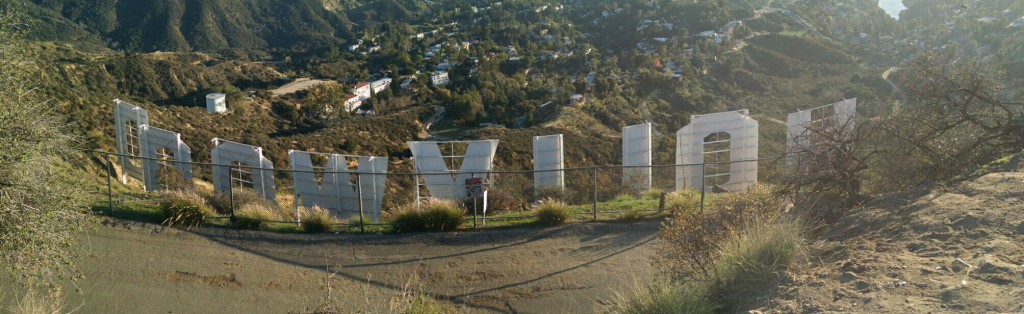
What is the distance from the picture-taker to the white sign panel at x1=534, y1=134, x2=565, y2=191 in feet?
52.5

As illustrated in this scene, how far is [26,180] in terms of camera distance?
7719 mm

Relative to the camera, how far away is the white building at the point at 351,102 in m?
48.4

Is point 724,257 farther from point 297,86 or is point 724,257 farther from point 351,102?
point 297,86

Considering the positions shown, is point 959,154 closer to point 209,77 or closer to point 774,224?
point 774,224

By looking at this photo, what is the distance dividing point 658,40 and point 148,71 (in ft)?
121

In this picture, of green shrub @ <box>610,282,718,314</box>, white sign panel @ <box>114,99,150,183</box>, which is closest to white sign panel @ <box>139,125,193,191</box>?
white sign panel @ <box>114,99,150,183</box>

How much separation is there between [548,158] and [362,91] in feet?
124

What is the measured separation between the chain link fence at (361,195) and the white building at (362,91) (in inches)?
1299

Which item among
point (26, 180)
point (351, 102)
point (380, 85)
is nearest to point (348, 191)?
point (26, 180)

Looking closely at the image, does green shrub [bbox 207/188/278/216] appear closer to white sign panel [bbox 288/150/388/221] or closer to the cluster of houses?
white sign panel [bbox 288/150/388/221]

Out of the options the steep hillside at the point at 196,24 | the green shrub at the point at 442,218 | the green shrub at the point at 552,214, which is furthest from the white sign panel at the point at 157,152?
the steep hillside at the point at 196,24

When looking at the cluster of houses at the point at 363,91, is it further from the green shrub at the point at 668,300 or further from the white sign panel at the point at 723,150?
the green shrub at the point at 668,300

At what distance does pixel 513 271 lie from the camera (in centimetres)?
1082

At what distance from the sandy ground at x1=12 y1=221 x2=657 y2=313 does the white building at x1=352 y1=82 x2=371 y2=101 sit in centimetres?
3950
